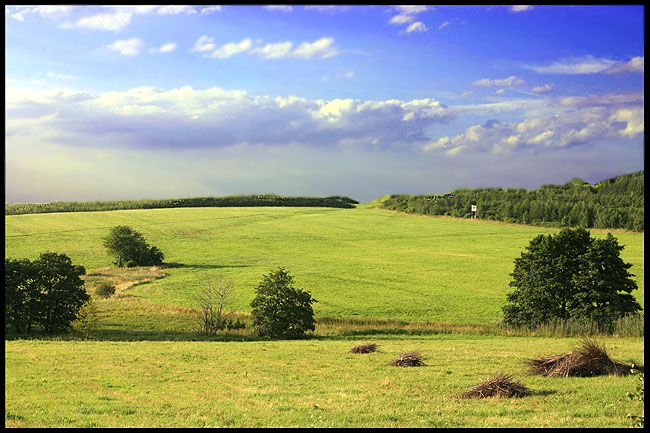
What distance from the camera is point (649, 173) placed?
7883 millimetres

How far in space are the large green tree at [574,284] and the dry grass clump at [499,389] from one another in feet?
81.7

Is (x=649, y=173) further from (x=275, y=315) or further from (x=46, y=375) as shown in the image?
(x=275, y=315)

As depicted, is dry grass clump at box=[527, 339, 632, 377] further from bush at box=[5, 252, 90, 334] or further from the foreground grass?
bush at box=[5, 252, 90, 334]

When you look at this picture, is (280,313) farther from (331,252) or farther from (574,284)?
(331,252)

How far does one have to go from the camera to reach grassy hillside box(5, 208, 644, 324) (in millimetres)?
55688

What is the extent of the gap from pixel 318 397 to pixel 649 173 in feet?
36.8

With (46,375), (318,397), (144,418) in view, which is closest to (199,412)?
(144,418)

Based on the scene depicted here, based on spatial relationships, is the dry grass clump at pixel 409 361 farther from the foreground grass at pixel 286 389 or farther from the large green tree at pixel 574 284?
the large green tree at pixel 574 284

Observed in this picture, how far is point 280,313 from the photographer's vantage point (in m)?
35.0

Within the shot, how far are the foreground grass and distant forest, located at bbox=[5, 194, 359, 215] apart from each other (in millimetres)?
111494

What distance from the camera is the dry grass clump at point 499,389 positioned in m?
15.0

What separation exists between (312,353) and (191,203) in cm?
12376

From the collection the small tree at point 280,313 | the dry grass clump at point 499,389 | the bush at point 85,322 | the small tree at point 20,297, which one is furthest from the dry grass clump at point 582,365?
the small tree at point 20,297

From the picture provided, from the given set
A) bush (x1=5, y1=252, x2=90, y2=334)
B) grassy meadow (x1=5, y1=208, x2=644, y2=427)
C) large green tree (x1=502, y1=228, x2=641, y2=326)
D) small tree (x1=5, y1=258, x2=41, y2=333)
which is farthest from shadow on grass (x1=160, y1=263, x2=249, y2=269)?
large green tree (x1=502, y1=228, x2=641, y2=326)
